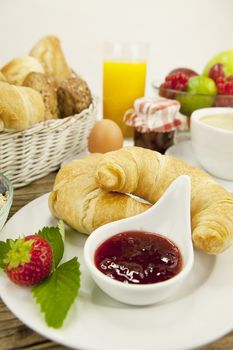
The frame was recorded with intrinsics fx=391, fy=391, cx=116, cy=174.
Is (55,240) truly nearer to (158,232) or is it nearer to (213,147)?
(158,232)

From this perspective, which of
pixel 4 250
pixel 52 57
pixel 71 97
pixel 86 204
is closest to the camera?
pixel 4 250

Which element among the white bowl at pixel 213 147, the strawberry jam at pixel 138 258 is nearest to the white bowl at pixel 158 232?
the strawberry jam at pixel 138 258

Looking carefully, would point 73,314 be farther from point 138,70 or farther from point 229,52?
point 229,52

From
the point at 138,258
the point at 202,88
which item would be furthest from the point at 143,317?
the point at 202,88

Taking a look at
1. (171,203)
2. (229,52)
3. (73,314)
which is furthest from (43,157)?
(229,52)

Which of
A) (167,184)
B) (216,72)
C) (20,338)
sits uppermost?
(216,72)

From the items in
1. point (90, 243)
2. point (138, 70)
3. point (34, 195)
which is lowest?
point (34, 195)

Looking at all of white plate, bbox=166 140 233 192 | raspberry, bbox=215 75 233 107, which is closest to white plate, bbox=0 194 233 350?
white plate, bbox=166 140 233 192

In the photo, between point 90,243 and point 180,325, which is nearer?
point 180,325
